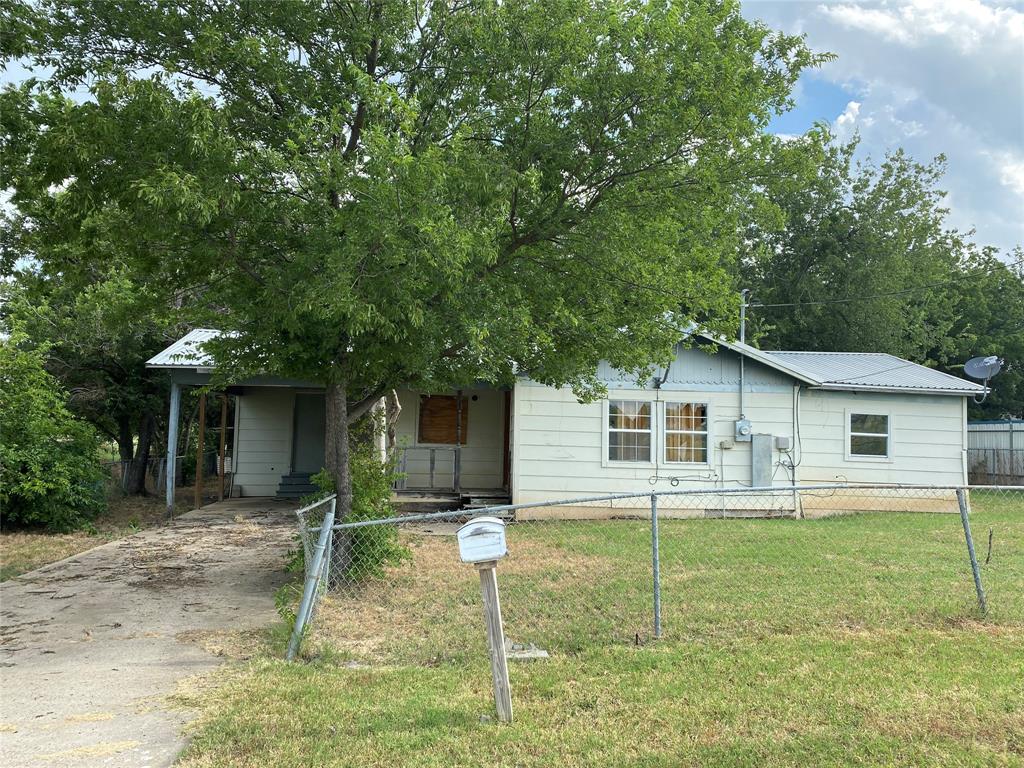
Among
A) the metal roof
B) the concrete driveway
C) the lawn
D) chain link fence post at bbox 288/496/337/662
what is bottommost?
the concrete driveway

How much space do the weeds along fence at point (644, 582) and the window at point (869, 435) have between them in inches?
118

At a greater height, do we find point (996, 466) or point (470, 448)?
point (470, 448)

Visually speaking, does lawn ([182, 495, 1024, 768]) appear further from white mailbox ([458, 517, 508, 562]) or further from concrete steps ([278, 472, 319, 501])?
concrete steps ([278, 472, 319, 501])

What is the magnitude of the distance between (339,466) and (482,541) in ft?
12.8

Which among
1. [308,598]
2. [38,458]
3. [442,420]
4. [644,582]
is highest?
[442,420]

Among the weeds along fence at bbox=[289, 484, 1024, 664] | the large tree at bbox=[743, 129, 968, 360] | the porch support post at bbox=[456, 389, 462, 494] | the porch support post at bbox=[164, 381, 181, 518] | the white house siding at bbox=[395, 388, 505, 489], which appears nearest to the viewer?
the weeds along fence at bbox=[289, 484, 1024, 664]

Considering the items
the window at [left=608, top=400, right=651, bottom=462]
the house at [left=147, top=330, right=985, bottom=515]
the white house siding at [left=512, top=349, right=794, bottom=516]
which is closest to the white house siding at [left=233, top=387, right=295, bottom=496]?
the house at [left=147, top=330, right=985, bottom=515]

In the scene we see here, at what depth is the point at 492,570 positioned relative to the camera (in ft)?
13.9

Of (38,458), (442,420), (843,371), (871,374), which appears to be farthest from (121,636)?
(871,374)

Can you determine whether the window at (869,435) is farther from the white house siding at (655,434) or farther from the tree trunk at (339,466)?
the tree trunk at (339,466)

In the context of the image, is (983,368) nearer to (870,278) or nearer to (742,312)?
(742,312)

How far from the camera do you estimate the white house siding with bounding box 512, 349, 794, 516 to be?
46.3 feet

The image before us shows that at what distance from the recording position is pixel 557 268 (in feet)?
25.8

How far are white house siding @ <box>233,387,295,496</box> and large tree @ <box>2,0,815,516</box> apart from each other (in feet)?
30.8
